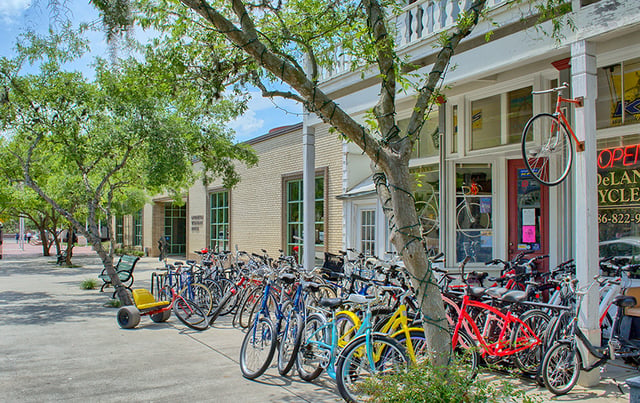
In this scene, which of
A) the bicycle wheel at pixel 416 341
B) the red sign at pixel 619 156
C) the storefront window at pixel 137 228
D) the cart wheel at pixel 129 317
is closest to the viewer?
Result: the bicycle wheel at pixel 416 341

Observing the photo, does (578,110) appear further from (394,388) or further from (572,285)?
(394,388)

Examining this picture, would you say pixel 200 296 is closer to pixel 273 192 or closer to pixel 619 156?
pixel 619 156

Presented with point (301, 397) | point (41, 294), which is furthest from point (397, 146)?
point (41, 294)

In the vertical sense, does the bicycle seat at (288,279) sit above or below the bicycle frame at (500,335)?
above

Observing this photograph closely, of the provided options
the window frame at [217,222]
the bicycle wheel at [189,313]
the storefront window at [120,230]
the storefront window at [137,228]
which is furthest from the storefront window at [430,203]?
the storefront window at [120,230]

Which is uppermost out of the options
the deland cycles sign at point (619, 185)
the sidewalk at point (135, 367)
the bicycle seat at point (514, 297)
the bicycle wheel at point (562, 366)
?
the deland cycles sign at point (619, 185)

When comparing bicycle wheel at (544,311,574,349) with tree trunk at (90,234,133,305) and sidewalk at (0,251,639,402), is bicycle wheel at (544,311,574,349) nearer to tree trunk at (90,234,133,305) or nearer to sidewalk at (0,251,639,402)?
sidewalk at (0,251,639,402)

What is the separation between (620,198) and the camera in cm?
726

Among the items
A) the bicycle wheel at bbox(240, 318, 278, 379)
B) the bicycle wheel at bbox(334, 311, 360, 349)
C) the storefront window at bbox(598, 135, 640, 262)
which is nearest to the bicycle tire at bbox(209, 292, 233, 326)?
the bicycle wheel at bbox(240, 318, 278, 379)

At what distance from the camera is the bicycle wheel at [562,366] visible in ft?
16.7

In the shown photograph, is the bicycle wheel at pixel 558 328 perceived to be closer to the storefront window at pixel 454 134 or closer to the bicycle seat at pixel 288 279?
the bicycle seat at pixel 288 279

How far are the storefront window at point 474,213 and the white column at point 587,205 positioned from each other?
13.1 feet

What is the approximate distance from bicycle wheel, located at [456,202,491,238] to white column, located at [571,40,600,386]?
13.2 ft

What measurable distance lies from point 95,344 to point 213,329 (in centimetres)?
178
